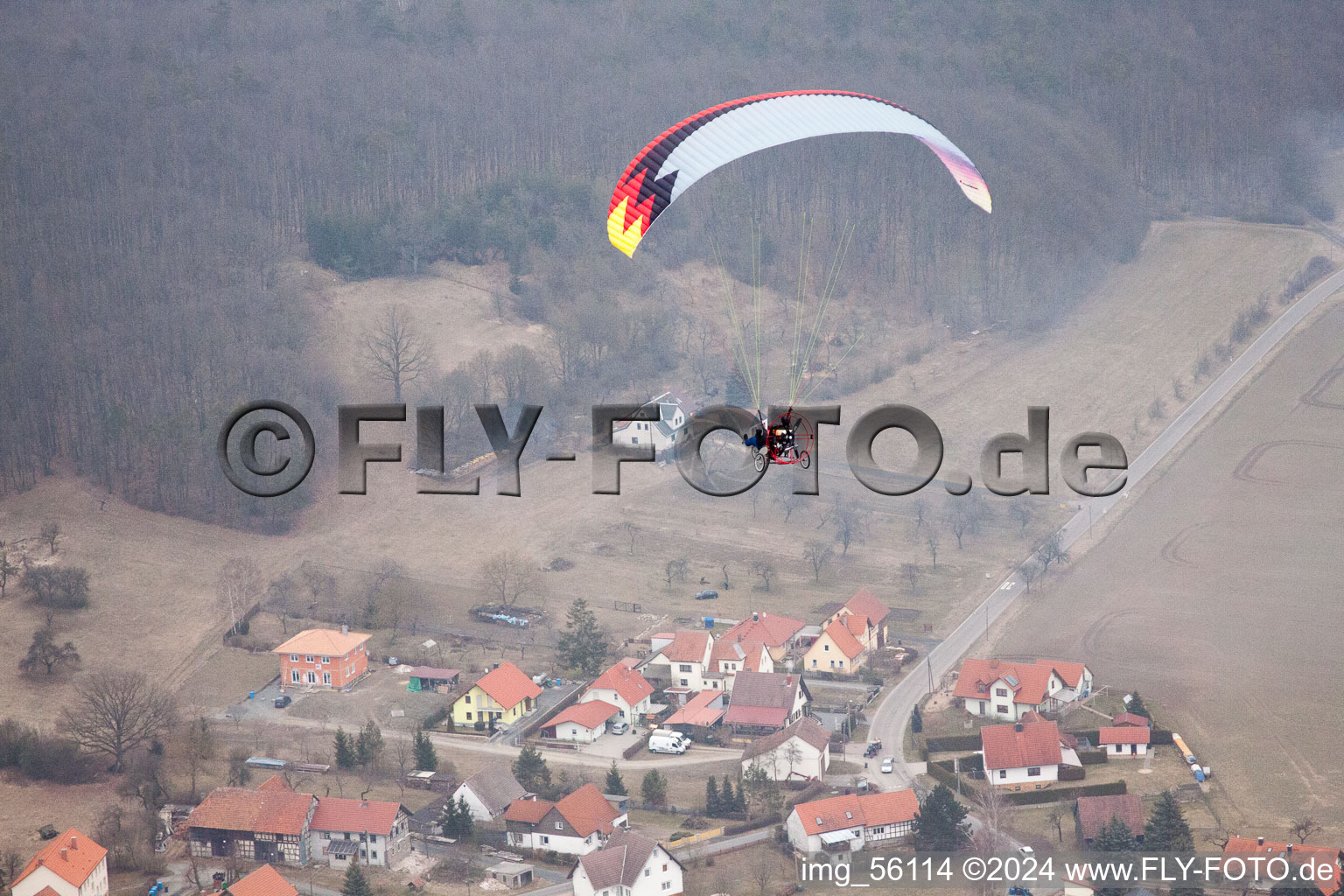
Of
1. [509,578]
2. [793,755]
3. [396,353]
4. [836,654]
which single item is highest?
[396,353]

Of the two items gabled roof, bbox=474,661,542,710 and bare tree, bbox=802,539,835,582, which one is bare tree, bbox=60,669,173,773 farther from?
bare tree, bbox=802,539,835,582

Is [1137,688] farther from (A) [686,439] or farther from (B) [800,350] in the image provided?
(B) [800,350]

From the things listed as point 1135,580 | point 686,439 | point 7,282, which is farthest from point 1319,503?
point 7,282

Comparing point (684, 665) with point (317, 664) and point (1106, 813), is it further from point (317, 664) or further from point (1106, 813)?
point (1106, 813)

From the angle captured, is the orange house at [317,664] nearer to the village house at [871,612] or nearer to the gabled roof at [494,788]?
the gabled roof at [494,788]

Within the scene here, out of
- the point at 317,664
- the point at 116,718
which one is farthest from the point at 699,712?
the point at 116,718

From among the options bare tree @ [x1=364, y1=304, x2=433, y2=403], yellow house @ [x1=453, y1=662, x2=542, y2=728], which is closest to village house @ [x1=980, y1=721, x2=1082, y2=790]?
yellow house @ [x1=453, y1=662, x2=542, y2=728]

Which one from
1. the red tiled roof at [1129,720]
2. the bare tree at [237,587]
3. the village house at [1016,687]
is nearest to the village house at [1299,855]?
the red tiled roof at [1129,720]
